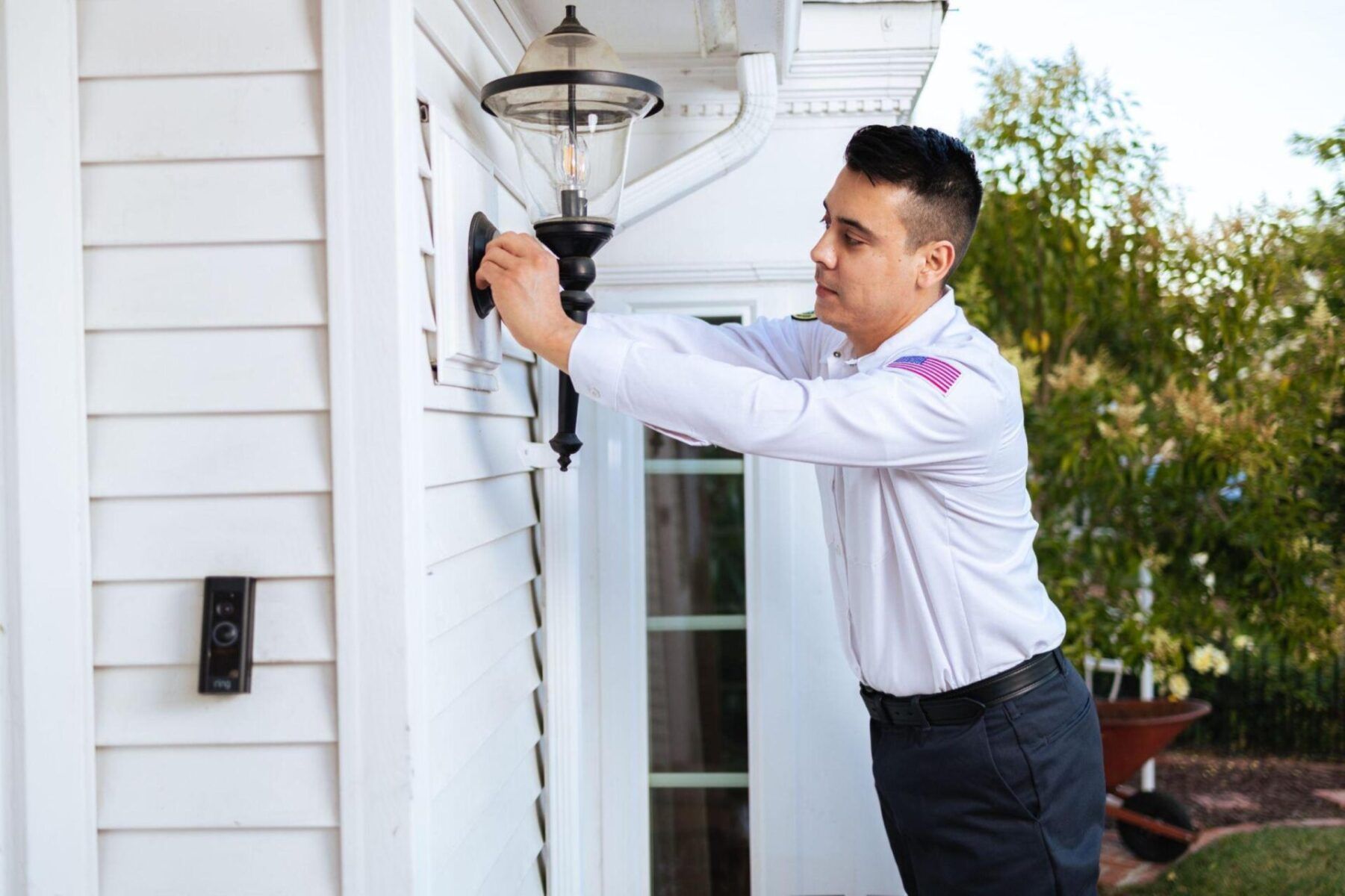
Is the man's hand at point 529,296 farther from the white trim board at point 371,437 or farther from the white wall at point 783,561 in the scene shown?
the white wall at point 783,561

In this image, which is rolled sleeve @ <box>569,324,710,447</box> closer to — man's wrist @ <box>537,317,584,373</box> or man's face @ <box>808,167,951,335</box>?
man's wrist @ <box>537,317,584,373</box>

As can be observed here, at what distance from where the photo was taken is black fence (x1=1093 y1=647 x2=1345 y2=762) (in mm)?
5836

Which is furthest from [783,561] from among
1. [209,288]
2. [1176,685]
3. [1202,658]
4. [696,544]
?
[1202,658]

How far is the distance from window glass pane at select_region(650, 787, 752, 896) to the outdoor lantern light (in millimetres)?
1362

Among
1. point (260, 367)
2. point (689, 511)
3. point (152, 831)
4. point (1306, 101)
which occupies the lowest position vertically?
point (152, 831)

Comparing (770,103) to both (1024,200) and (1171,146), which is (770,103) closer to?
(1024,200)

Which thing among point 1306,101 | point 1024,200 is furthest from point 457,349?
point 1306,101

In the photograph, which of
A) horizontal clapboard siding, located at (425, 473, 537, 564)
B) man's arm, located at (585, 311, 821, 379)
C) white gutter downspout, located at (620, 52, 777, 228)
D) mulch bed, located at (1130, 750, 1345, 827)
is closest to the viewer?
horizontal clapboard siding, located at (425, 473, 537, 564)

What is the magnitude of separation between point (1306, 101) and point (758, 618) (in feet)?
14.9

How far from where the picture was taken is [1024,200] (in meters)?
4.14

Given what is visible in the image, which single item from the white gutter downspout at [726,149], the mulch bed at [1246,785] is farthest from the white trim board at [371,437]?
the mulch bed at [1246,785]

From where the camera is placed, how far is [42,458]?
1.29 metres

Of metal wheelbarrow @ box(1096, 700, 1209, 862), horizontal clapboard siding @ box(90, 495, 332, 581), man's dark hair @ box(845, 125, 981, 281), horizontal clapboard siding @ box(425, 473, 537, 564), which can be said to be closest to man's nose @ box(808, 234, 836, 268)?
man's dark hair @ box(845, 125, 981, 281)

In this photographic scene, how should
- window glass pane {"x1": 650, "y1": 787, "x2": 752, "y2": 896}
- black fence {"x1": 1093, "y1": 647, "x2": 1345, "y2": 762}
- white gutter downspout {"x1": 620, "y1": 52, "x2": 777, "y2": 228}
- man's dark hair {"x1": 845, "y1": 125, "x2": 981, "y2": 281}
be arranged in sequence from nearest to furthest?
man's dark hair {"x1": 845, "y1": 125, "x2": 981, "y2": 281} < white gutter downspout {"x1": 620, "y1": 52, "x2": 777, "y2": 228} < window glass pane {"x1": 650, "y1": 787, "x2": 752, "y2": 896} < black fence {"x1": 1093, "y1": 647, "x2": 1345, "y2": 762}
